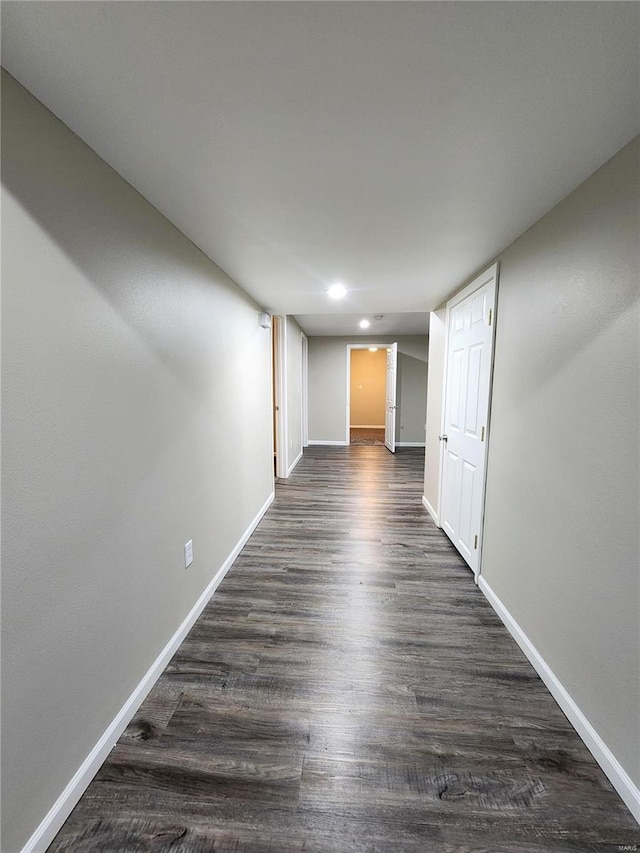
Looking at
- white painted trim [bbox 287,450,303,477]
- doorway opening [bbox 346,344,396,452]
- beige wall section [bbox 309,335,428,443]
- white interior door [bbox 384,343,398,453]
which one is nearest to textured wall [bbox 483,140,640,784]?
white painted trim [bbox 287,450,303,477]

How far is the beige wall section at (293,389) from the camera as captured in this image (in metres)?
4.82

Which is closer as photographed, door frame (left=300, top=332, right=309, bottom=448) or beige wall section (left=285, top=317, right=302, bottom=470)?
beige wall section (left=285, top=317, right=302, bottom=470)

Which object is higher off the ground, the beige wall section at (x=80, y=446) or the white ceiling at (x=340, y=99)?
the white ceiling at (x=340, y=99)

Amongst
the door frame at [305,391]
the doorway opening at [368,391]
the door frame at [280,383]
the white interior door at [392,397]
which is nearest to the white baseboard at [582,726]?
the door frame at [280,383]

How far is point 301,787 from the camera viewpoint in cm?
113

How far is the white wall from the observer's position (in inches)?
43.0

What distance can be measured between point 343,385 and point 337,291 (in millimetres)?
4059

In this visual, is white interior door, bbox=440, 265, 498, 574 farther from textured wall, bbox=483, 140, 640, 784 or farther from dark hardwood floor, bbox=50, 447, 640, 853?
dark hardwood floor, bbox=50, 447, 640, 853

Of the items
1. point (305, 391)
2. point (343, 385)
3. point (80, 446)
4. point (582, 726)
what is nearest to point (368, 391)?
point (343, 385)

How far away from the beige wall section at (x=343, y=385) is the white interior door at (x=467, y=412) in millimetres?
3905

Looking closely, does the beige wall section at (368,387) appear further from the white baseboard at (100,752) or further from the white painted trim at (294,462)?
the white baseboard at (100,752)

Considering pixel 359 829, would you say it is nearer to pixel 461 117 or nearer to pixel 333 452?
pixel 461 117

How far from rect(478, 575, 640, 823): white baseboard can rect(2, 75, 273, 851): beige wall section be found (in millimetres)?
1768

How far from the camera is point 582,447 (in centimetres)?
129
